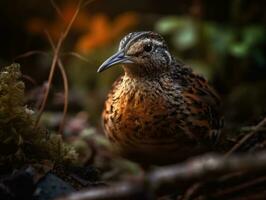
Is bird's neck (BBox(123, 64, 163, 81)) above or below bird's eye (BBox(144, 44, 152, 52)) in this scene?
below

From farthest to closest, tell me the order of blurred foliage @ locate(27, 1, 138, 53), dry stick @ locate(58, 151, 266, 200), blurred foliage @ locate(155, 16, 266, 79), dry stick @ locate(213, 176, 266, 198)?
blurred foliage @ locate(27, 1, 138, 53) < blurred foliage @ locate(155, 16, 266, 79) < dry stick @ locate(213, 176, 266, 198) < dry stick @ locate(58, 151, 266, 200)

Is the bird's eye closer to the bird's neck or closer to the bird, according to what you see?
the bird

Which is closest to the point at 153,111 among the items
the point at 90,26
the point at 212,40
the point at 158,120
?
the point at 158,120

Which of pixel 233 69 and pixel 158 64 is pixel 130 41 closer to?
pixel 158 64

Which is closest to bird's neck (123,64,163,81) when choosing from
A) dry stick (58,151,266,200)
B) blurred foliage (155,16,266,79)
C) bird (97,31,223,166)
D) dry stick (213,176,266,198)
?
bird (97,31,223,166)

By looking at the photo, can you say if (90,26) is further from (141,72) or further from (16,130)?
(16,130)

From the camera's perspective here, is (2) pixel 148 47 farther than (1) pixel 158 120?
Yes
